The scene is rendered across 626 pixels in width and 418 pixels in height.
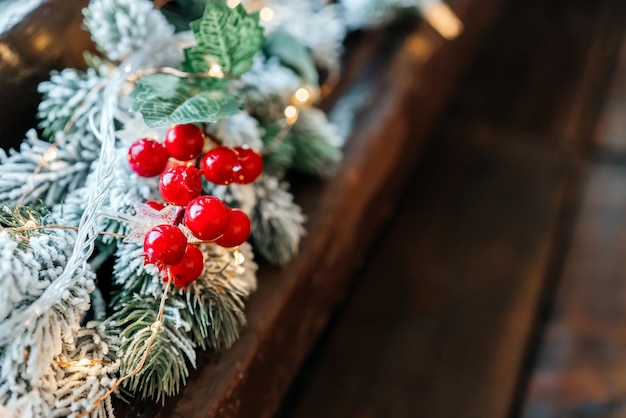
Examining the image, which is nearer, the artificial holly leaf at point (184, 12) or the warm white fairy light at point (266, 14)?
the artificial holly leaf at point (184, 12)

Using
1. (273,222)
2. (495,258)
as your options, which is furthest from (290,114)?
(495,258)

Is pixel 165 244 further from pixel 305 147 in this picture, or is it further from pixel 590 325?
pixel 590 325

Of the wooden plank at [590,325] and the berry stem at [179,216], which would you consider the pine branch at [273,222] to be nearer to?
the berry stem at [179,216]

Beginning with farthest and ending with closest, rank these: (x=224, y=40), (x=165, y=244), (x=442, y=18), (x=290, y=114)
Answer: (x=442, y=18) < (x=290, y=114) < (x=224, y=40) < (x=165, y=244)

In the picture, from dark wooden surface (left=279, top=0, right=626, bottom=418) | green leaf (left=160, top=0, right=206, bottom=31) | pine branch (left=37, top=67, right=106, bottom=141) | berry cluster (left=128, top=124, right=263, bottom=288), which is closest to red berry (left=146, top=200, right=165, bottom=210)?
berry cluster (left=128, top=124, right=263, bottom=288)

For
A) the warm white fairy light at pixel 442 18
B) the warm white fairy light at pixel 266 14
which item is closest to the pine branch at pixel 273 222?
the warm white fairy light at pixel 266 14

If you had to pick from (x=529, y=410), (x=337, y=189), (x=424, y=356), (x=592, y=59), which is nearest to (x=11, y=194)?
(x=337, y=189)
